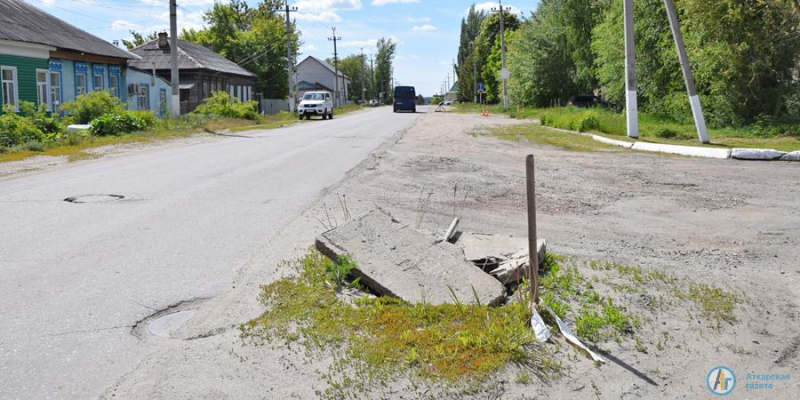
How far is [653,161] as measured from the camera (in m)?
15.5

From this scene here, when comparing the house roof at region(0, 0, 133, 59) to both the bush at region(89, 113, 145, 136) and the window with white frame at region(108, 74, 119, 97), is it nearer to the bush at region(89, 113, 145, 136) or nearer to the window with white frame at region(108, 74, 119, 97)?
the window with white frame at region(108, 74, 119, 97)

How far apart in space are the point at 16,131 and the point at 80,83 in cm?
1351

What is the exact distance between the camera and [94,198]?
10328 millimetres

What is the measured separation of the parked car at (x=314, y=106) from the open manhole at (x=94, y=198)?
128ft

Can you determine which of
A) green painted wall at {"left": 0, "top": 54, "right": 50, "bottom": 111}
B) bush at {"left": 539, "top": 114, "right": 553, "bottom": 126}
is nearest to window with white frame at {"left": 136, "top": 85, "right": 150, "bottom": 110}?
green painted wall at {"left": 0, "top": 54, "right": 50, "bottom": 111}

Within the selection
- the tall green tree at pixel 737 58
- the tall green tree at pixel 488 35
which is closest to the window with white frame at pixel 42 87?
the tall green tree at pixel 737 58

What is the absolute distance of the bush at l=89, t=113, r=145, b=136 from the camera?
24375 mm

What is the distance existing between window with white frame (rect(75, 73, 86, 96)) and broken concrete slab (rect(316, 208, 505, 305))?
96.4ft

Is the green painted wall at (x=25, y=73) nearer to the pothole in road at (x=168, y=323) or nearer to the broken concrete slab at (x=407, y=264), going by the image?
the broken concrete slab at (x=407, y=264)

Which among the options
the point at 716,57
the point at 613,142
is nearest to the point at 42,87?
the point at 613,142

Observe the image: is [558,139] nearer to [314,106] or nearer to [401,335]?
[401,335]

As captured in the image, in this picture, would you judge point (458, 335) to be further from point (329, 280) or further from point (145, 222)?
point (145, 222)

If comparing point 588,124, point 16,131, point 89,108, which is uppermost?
point 89,108

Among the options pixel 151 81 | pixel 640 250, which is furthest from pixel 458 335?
pixel 151 81
